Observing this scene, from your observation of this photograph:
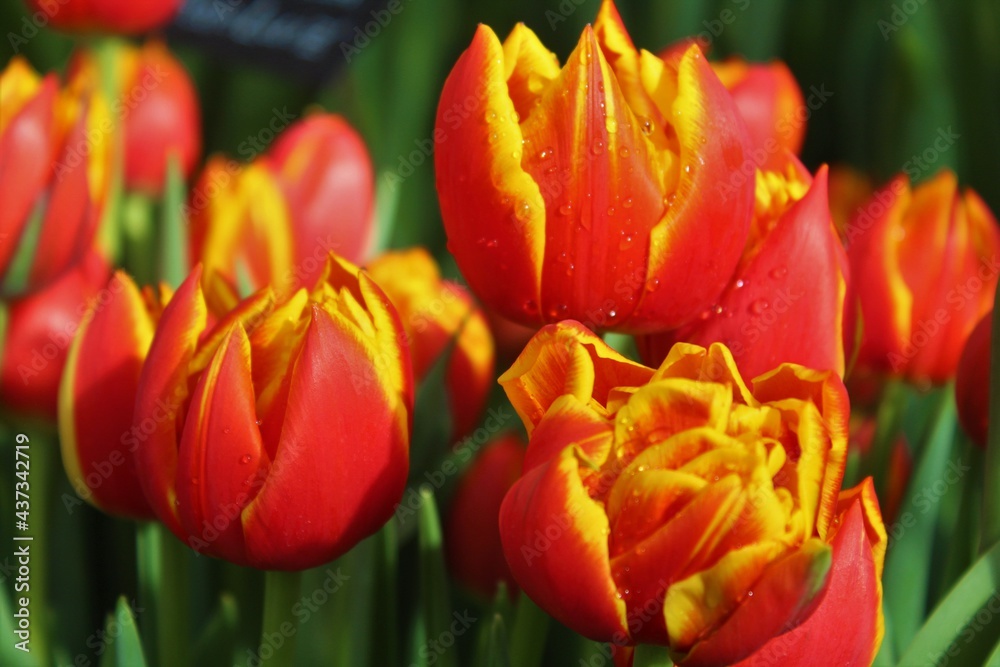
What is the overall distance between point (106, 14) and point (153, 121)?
79mm

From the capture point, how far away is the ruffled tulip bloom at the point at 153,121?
0.76 meters

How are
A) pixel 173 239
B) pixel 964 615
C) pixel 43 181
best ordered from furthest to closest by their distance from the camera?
1. pixel 173 239
2. pixel 43 181
3. pixel 964 615

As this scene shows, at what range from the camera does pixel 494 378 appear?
721 mm

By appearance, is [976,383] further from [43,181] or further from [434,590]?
[43,181]

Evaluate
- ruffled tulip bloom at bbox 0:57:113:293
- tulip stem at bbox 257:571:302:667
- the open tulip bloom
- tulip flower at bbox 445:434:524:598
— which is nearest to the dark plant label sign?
the open tulip bloom

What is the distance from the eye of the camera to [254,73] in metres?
1.09

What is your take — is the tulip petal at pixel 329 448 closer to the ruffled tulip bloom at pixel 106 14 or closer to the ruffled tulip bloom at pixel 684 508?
the ruffled tulip bloom at pixel 684 508

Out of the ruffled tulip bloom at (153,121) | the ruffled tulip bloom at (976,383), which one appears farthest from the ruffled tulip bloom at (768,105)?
the ruffled tulip bloom at (153,121)

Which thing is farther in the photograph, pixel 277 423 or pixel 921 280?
pixel 921 280

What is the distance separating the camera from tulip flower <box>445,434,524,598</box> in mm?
577

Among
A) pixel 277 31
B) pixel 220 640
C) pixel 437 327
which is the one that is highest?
pixel 277 31

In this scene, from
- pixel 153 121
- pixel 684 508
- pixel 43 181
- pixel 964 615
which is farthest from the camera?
pixel 153 121

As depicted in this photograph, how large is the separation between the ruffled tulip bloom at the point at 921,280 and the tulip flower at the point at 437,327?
192 mm

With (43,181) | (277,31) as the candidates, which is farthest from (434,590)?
(277,31)
